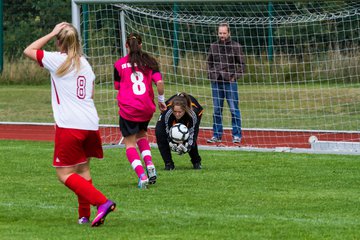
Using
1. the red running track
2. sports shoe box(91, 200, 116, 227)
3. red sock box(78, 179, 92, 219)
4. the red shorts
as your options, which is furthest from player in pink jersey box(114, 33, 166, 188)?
the red running track

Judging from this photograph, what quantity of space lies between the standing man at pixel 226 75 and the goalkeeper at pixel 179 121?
12.6ft

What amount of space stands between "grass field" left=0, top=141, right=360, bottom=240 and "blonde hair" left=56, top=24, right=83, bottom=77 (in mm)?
1380

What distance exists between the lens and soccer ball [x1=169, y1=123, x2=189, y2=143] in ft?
42.0

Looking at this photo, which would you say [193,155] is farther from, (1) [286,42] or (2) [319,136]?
(1) [286,42]

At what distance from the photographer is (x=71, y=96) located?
8906mm

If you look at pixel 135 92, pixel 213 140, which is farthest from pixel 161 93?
pixel 213 140

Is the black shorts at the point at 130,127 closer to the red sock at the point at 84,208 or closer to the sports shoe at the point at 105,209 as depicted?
the red sock at the point at 84,208

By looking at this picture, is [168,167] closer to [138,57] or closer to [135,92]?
[135,92]

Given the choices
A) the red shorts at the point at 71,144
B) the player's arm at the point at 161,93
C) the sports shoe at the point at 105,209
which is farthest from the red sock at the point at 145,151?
the sports shoe at the point at 105,209

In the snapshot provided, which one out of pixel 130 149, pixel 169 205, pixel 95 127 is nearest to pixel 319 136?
Result: pixel 130 149

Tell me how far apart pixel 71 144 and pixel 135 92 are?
3.01m

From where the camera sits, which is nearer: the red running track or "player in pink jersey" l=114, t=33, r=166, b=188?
"player in pink jersey" l=114, t=33, r=166, b=188

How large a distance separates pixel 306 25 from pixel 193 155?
27.6 feet

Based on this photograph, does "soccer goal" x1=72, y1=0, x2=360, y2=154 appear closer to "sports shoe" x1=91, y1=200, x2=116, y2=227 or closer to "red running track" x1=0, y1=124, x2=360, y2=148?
"red running track" x1=0, y1=124, x2=360, y2=148
